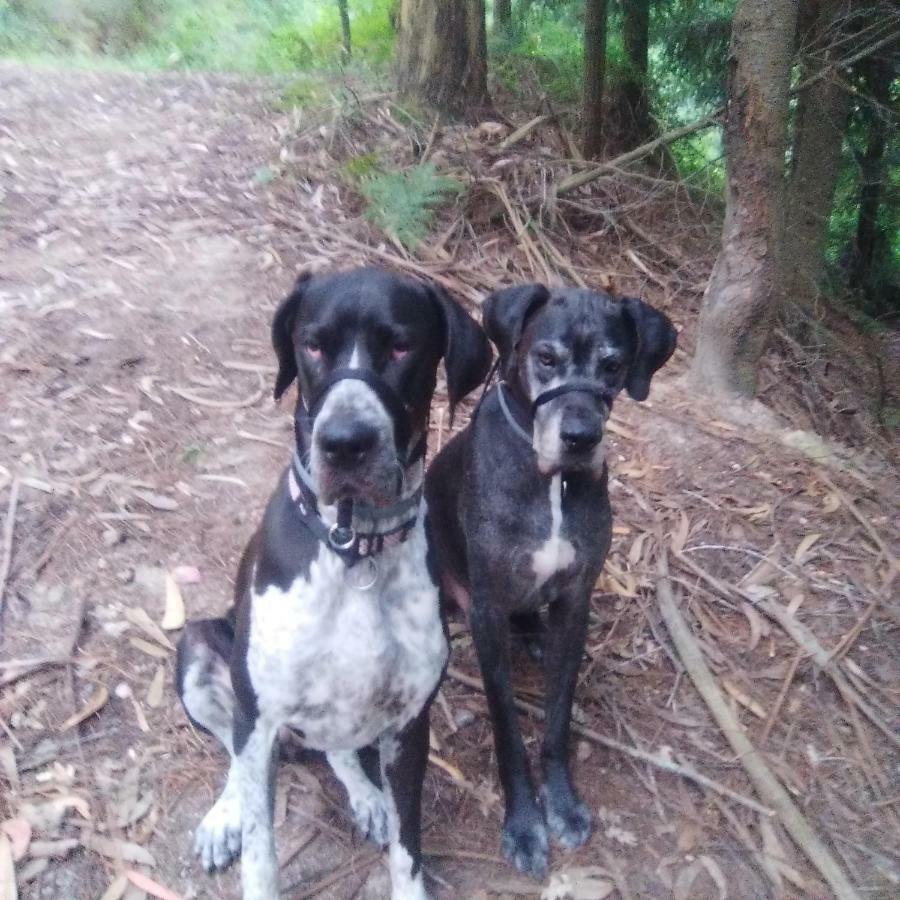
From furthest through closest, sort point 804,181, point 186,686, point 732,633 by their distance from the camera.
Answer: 1. point 804,181
2. point 732,633
3. point 186,686

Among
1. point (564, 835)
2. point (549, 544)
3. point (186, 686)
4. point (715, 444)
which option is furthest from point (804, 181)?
point (186, 686)

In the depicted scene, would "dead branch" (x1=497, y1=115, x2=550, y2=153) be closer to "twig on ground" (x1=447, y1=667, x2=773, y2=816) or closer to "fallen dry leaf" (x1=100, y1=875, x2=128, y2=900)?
"twig on ground" (x1=447, y1=667, x2=773, y2=816)

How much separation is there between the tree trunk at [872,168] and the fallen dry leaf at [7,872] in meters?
5.75

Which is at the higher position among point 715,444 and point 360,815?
point 715,444

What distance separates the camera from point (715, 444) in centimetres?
491

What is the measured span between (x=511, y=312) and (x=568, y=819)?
6.06ft

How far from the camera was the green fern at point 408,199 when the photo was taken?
6.02 meters

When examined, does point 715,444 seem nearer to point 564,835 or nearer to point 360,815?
point 564,835

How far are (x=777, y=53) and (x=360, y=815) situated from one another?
422 cm

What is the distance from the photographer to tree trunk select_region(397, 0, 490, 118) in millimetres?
7020

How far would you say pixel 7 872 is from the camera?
2777 mm

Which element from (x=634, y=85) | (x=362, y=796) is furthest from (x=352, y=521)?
(x=634, y=85)

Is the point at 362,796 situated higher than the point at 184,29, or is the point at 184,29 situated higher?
the point at 184,29

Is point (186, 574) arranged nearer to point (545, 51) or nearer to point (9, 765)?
point (9, 765)
